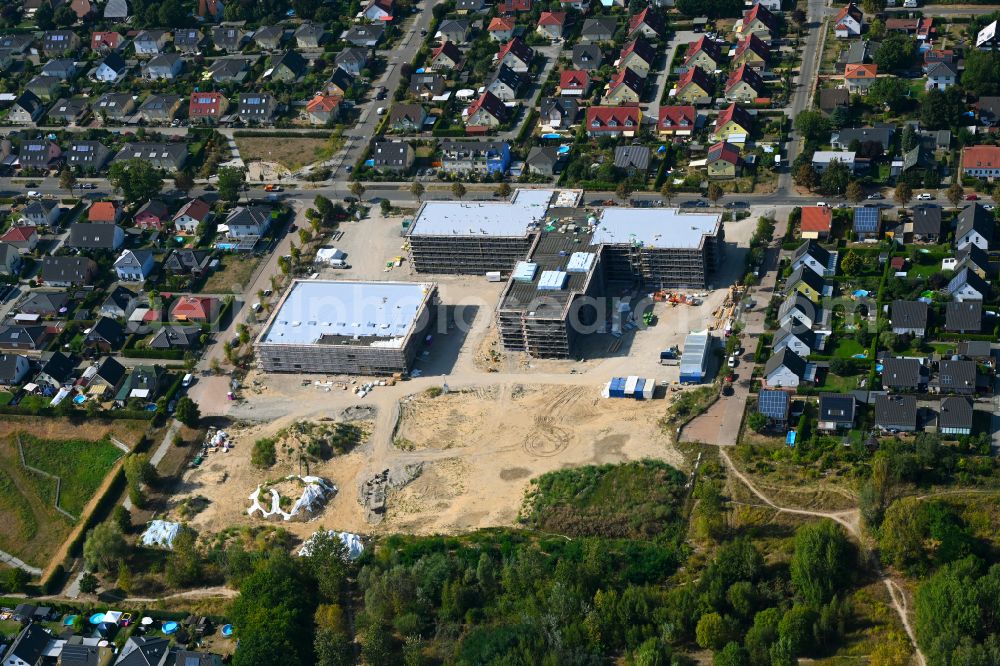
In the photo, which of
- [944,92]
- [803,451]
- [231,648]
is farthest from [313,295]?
[944,92]

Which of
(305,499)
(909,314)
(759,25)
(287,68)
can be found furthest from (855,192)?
(287,68)

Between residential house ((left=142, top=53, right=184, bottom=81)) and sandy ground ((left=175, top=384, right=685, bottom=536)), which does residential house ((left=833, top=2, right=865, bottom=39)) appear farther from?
residential house ((left=142, top=53, right=184, bottom=81))

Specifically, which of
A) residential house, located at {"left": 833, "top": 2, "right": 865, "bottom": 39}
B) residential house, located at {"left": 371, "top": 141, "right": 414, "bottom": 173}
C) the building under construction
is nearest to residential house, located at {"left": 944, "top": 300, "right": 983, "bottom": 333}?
the building under construction

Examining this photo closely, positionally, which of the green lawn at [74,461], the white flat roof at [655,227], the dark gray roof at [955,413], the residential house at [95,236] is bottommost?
the green lawn at [74,461]

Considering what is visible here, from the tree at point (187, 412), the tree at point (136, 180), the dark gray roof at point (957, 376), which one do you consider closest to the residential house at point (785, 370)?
the dark gray roof at point (957, 376)

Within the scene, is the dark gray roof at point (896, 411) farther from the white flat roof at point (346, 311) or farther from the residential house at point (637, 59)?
the residential house at point (637, 59)

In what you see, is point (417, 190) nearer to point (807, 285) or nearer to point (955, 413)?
point (807, 285)
